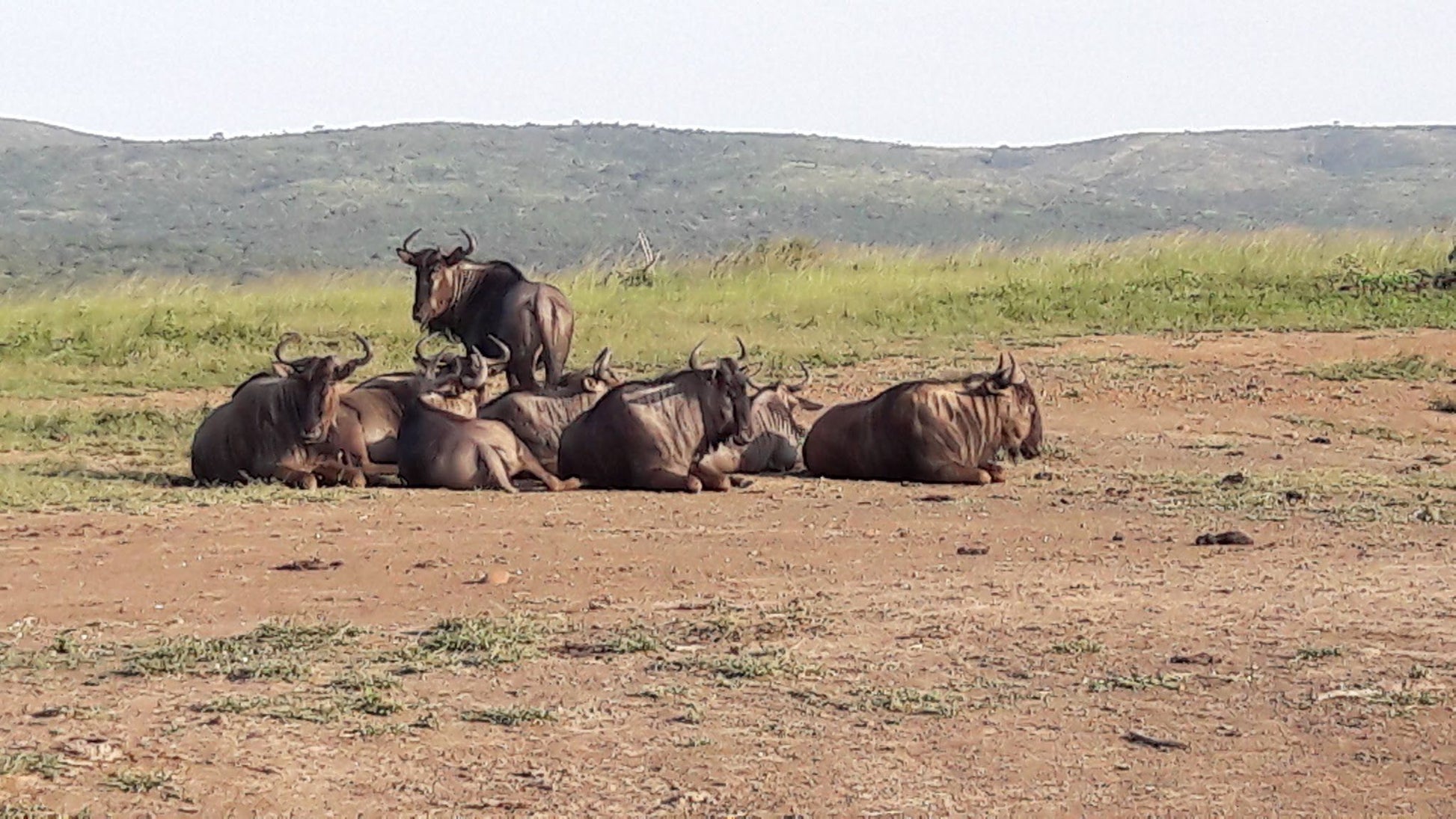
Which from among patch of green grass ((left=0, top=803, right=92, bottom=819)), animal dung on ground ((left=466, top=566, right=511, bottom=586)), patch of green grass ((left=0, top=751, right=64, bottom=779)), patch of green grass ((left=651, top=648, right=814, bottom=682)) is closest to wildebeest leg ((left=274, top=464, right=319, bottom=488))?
animal dung on ground ((left=466, top=566, right=511, bottom=586))

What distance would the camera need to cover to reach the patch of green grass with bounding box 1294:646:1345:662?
732 centimetres

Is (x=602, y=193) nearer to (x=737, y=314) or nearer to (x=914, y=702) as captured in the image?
(x=737, y=314)

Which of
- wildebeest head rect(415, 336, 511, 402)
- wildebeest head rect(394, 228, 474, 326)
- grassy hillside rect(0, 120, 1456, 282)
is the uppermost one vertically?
wildebeest head rect(394, 228, 474, 326)

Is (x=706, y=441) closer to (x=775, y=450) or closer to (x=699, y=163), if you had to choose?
(x=775, y=450)

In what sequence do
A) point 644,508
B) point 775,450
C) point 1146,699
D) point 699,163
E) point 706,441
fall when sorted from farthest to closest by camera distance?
point 699,163, point 775,450, point 706,441, point 644,508, point 1146,699

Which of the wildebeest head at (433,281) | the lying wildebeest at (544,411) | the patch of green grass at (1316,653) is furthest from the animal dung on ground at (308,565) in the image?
the wildebeest head at (433,281)

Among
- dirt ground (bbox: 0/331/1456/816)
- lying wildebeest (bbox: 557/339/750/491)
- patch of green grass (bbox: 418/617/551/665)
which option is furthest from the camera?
lying wildebeest (bbox: 557/339/750/491)

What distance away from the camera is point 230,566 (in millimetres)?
9656

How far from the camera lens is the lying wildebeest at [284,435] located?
1291cm

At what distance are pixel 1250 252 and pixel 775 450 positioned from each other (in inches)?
559

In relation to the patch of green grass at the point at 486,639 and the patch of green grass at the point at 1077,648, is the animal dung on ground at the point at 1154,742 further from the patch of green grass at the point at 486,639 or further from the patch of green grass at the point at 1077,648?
the patch of green grass at the point at 486,639

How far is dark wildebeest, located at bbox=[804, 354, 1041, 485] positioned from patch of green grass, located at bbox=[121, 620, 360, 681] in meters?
5.63

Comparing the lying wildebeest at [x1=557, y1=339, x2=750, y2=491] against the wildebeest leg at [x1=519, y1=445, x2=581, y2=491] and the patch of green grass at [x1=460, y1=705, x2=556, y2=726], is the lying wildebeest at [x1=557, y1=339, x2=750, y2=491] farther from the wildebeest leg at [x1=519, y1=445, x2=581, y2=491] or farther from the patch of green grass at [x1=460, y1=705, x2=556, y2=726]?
the patch of green grass at [x1=460, y1=705, x2=556, y2=726]

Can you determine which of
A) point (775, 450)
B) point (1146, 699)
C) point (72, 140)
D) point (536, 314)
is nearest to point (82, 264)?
point (536, 314)
